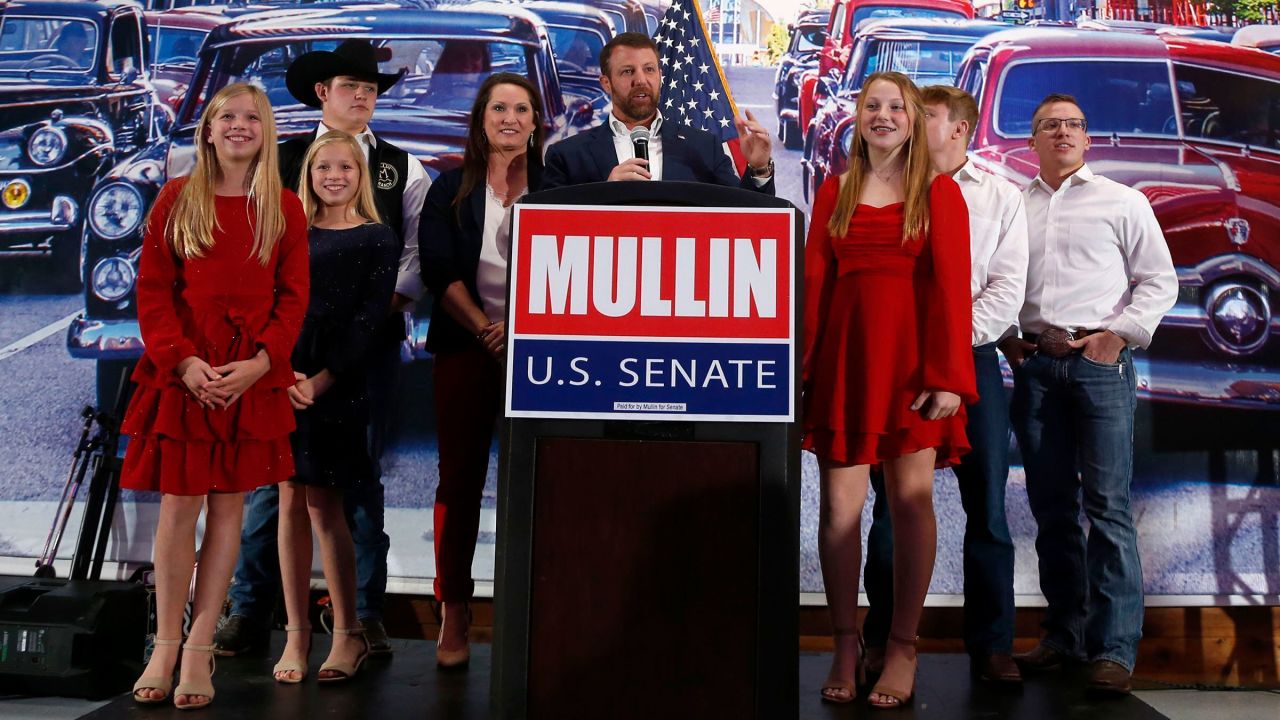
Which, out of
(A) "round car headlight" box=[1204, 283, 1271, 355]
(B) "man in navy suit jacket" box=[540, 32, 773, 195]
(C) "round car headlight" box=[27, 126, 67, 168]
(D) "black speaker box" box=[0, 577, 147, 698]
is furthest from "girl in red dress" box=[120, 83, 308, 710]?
(A) "round car headlight" box=[1204, 283, 1271, 355]

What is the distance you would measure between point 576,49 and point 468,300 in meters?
1.32

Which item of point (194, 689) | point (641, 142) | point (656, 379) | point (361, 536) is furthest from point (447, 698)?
point (641, 142)

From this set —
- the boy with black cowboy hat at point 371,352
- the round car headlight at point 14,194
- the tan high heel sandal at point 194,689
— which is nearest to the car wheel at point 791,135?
the boy with black cowboy hat at point 371,352

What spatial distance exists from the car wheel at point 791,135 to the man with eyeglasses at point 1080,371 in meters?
0.90

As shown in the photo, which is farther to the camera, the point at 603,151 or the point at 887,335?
the point at 603,151

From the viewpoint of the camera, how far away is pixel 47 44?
3.81 meters

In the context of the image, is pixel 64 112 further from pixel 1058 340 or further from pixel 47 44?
pixel 1058 340

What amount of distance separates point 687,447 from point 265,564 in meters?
1.90

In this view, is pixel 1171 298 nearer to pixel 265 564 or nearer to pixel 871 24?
pixel 871 24

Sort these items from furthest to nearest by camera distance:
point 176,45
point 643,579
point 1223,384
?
point 176,45, point 1223,384, point 643,579

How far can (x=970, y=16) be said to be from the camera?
3.69 metres

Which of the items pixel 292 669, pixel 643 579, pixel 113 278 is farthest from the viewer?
pixel 113 278

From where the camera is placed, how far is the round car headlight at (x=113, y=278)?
11.9 feet

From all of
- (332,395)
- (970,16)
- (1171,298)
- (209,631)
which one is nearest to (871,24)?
(970,16)
